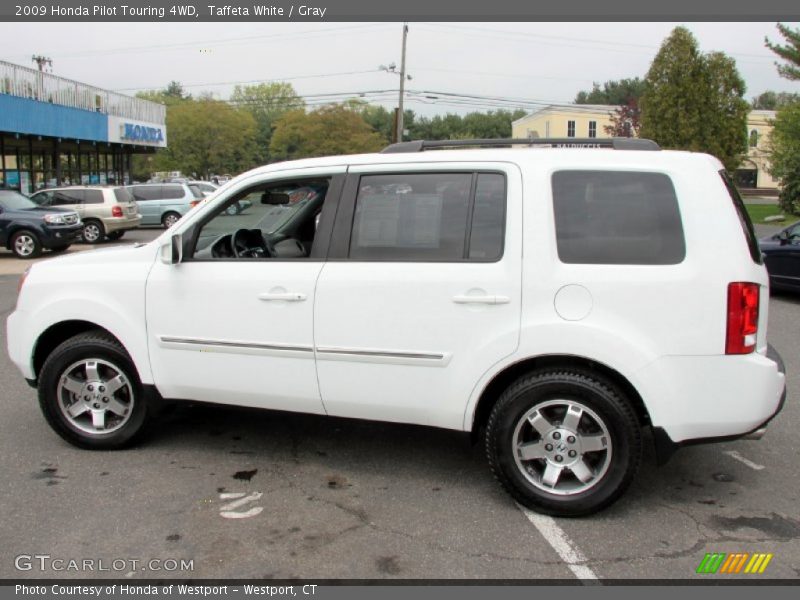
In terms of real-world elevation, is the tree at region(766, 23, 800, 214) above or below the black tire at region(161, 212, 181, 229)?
above

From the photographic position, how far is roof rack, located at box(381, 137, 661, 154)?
411cm

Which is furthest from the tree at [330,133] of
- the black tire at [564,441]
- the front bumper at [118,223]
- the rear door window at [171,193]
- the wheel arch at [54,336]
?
the black tire at [564,441]

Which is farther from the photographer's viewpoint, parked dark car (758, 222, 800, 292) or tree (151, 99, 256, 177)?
tree (151, 99, 256, 177)

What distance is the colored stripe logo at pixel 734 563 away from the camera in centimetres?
340

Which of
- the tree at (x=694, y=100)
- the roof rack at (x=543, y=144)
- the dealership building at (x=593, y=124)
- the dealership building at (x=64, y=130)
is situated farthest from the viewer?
the dealership building at (x=593, y=124)

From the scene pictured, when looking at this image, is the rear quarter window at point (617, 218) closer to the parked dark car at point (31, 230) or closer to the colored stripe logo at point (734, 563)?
the colored stripe logo at point (734, 563)

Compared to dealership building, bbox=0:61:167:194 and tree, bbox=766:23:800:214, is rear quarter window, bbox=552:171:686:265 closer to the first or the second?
dealership building, bbox=0:61:167:194

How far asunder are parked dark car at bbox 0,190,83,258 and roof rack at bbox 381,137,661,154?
15.4m

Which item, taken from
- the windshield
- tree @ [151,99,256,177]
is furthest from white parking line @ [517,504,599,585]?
tree @ [151,99,256,177]

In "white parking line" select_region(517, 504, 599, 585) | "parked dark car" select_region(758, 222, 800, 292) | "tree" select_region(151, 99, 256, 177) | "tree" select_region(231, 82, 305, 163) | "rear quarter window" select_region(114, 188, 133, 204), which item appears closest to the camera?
"white parking line" select_region(517, 504, 599, 585)

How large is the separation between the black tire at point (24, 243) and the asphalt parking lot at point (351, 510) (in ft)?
44.7

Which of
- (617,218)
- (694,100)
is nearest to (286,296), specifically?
(617,218)

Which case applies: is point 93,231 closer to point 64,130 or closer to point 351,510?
point 64,130

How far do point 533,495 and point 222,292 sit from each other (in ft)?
6.88
